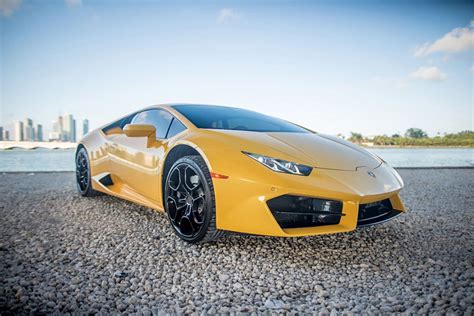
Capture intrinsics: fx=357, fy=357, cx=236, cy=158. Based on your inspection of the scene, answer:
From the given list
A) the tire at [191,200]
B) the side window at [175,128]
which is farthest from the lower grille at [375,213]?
the side window at [175,128]

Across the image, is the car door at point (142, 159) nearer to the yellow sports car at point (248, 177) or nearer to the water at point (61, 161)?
the yellow sports car at point (248, 177)

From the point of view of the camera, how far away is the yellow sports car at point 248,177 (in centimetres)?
217

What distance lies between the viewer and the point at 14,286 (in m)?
1.88

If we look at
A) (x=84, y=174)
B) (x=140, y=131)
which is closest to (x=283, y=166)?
(x=140, y=131)

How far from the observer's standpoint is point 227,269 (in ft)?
7.04

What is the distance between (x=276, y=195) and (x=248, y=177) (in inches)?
8.1

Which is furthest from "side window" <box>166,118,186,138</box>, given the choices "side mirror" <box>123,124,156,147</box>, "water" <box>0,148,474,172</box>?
"water" <box>0,148,474,172</box>

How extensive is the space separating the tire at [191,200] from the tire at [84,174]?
1.90 meters

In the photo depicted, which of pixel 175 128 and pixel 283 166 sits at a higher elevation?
pixel 175 128

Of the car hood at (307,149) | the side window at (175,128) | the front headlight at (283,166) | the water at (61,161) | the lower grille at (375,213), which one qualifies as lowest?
the water at (61,161)

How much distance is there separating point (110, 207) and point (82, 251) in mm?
1477

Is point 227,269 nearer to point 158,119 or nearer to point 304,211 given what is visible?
point 304,211

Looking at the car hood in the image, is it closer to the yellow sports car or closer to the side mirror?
the yellow sports car

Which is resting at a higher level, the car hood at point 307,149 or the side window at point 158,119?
the side window at point 158,119
